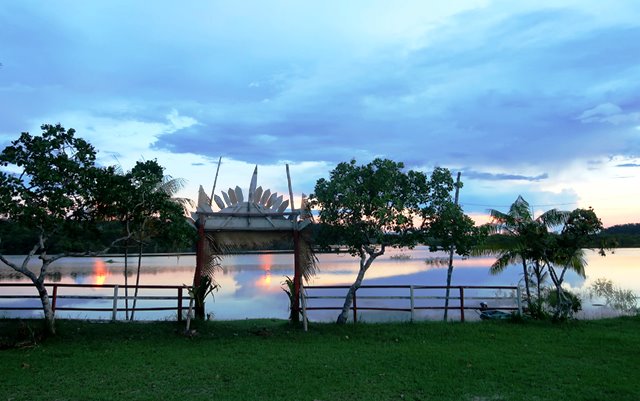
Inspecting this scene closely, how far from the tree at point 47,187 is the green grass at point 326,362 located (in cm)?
195

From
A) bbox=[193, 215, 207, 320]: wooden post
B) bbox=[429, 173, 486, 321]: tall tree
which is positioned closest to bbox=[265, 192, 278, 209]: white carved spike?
bbox=[193, 215, 207, 320]: wooden post

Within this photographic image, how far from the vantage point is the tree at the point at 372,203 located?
12.4 meters

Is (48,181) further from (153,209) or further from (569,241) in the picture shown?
(569,241)

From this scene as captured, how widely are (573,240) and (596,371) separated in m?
6.64

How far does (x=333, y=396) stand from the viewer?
22.3 ft

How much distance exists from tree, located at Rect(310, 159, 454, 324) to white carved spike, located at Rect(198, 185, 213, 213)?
118 inches

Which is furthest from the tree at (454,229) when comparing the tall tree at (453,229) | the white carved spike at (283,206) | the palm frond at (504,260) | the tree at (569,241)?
the palm frond at (504,260)

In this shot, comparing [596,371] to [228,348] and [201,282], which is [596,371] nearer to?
[228,348]

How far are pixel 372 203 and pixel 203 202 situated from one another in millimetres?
4909

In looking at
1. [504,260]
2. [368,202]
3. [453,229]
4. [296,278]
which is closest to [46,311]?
[296,278]

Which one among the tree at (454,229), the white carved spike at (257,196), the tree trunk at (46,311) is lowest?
the tree trunk at (46,311)

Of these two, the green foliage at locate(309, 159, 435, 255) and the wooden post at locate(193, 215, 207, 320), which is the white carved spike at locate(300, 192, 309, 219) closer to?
the green foliage at locate(309, 159, 435, 255)

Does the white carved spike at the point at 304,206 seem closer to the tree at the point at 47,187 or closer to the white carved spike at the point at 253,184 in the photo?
the white carved spike at the point at 253,184

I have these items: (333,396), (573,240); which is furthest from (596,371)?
(573,240)
